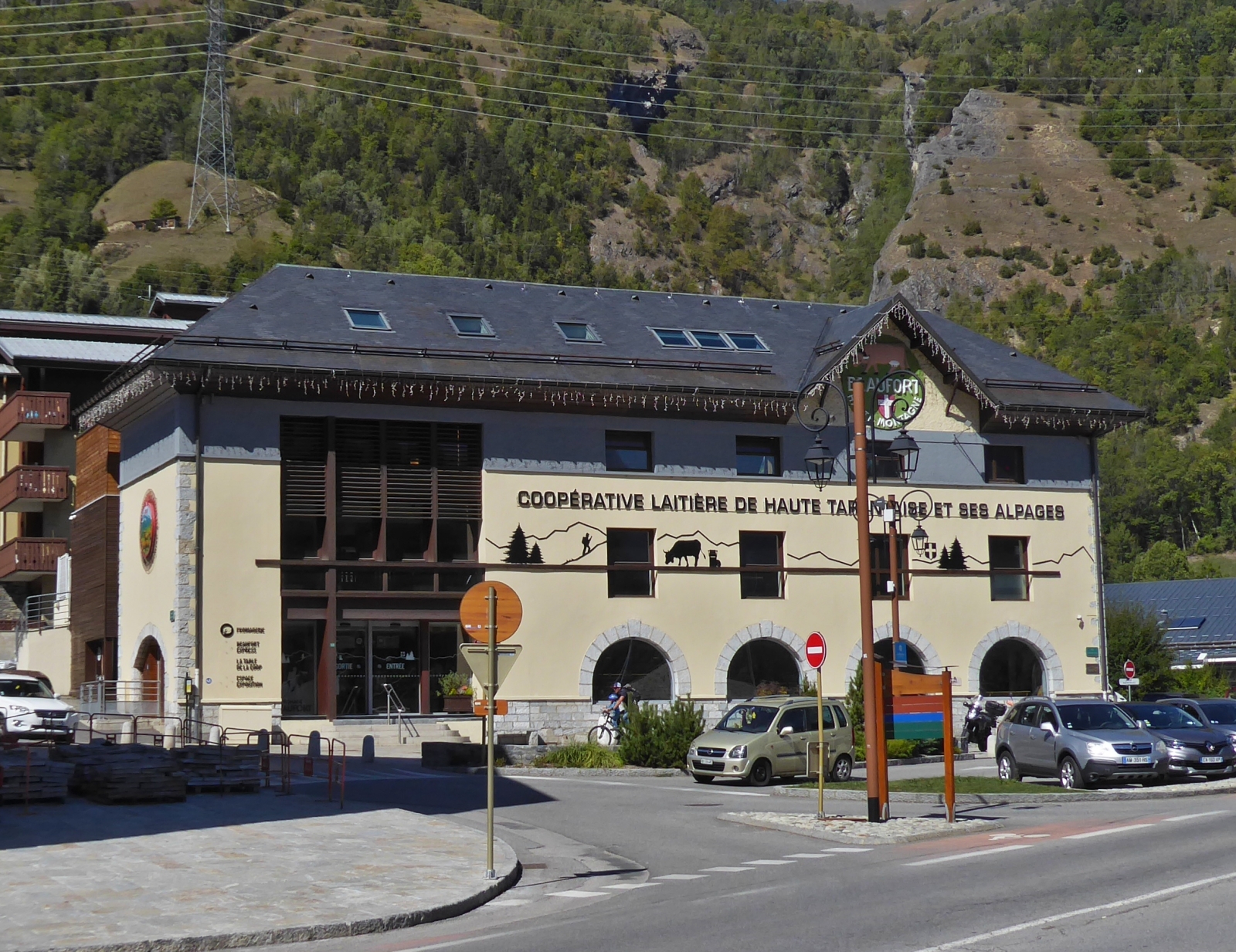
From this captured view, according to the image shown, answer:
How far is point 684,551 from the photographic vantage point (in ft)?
133

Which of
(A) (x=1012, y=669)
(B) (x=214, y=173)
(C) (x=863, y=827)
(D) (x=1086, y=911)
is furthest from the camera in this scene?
(B) (x=214, y=173)

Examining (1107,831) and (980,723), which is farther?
(980,723)

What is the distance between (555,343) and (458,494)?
5.28 metres

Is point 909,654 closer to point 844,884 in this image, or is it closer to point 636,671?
point 636,671

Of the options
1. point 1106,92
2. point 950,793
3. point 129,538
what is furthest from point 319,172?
point 950,793

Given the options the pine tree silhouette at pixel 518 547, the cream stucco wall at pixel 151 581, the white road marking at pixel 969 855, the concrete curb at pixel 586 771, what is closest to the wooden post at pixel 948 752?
the white road marking at pixel 969 855

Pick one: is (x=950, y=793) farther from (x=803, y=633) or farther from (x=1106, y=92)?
(x=1106, y=92)

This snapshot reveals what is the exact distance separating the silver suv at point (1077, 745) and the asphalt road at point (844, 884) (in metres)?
1.99

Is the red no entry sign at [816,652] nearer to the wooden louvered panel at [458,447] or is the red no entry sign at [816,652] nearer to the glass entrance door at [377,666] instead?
the glass entrance door at [377,666]

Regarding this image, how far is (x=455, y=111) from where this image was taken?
191m

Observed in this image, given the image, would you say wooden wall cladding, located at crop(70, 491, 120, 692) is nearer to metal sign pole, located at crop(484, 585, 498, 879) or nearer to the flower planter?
the flower planter

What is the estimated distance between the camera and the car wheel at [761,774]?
29.1 meters

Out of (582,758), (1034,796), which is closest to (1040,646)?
(582,758)

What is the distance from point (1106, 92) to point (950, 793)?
187 m
